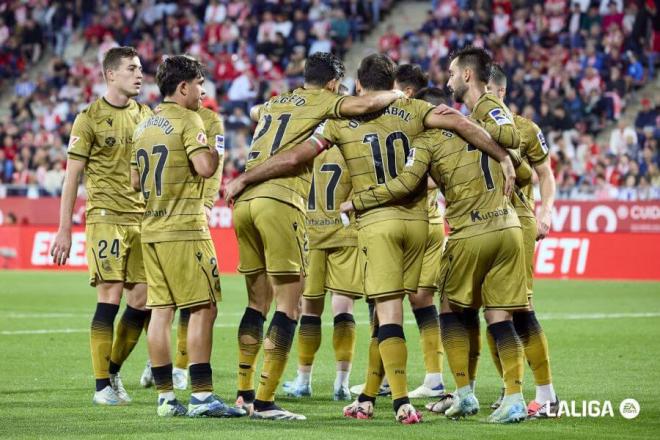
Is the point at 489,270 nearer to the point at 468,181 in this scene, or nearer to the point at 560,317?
the point at 468,181

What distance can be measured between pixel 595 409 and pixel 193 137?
344cm

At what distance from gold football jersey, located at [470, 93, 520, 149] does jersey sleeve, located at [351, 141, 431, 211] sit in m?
0.46

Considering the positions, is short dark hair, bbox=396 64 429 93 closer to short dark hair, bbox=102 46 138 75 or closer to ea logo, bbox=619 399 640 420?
short dark hair, bbox=102 46 138 75

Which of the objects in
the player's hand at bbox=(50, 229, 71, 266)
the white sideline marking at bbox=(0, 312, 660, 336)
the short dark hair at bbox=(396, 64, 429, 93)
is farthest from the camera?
the white sideline marking at bbox=(0, 312, 660, 336)

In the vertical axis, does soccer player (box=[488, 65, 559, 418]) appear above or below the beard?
below

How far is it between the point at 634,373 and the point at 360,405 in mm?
3359

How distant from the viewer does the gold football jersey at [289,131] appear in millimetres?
8055

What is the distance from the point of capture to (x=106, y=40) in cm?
3456

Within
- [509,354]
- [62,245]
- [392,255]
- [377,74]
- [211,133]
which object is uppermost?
[377,74]

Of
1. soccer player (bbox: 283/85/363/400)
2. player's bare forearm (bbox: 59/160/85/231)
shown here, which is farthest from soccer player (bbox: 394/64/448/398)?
player's bare forearm (bbox: 59/160/85/231)

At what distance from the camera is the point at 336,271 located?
941cm

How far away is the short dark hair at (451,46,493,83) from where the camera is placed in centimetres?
809

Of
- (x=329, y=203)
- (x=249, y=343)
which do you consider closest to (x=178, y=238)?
(x=249, y=343)

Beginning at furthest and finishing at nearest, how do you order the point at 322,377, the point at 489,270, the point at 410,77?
the point at 322,377 → the point at 410,77 → the point at 489,270
